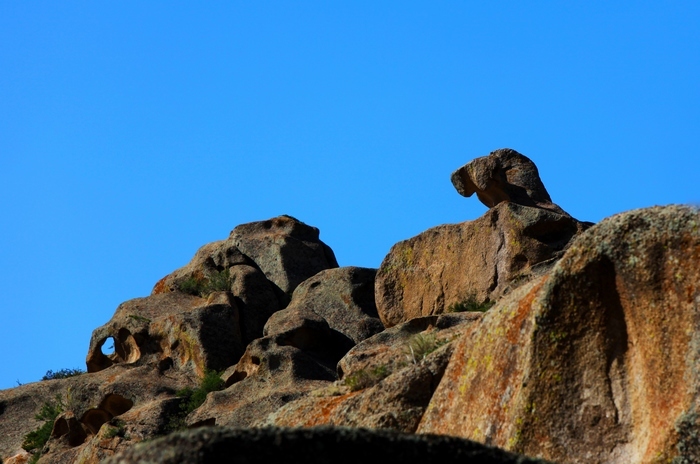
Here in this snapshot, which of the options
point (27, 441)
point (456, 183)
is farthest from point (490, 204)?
point (27, 441)

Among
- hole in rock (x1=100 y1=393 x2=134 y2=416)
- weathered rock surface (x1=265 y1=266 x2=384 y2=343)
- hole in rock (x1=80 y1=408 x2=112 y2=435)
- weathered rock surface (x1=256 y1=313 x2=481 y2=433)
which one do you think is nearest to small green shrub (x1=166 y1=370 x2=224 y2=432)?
hole in rock (x1=100 y1=393 x2=134 y2=416)

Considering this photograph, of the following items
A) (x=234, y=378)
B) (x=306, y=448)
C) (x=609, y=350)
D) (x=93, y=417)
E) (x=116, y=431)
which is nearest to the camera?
(x=306, y=448)

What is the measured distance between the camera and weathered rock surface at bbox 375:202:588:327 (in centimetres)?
3419

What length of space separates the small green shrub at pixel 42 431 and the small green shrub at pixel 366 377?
70.2ft

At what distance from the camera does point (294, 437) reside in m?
9.16

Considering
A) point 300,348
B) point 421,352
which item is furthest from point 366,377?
point 300,348

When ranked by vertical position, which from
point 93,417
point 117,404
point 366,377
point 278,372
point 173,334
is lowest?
point 366,377

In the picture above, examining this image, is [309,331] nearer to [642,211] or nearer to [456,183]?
[456,183]

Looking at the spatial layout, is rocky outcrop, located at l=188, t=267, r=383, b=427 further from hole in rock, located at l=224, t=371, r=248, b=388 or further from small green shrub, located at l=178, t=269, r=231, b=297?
small green shrub, located at l=178, t=269, r=231, b=297

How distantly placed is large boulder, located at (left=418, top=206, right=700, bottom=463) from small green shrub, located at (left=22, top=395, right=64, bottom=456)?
27543 mm

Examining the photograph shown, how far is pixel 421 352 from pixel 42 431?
77.5 ft

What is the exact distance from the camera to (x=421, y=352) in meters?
20.8

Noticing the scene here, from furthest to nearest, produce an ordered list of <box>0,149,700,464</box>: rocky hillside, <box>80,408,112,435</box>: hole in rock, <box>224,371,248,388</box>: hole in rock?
<box>80,408,112,435</box>: hole in rock → <box>224,371,248,388</box>: hole in rock → <box>0,149,700,464</box>: rocky hillside

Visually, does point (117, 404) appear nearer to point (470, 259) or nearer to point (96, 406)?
point (96, 406)
